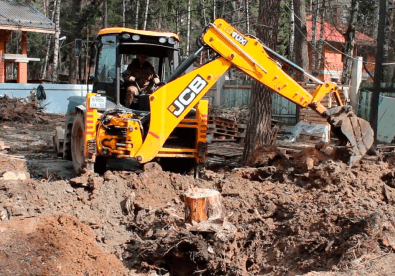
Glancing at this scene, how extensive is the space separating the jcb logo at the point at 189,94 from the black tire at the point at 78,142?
6.50ft

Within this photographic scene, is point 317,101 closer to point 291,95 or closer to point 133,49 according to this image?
point 291,95

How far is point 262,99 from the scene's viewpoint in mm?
11562

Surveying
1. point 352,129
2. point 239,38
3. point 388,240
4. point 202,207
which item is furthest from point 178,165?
point 388,240

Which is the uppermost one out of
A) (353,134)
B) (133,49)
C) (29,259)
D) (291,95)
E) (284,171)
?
(133,49)

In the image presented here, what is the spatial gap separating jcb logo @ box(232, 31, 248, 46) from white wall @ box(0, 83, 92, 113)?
1539 centimetres

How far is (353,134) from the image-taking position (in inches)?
362

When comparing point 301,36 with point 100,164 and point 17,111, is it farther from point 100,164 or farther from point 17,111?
point 100,164

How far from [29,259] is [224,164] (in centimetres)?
629

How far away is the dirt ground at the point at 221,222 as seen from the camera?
6.26 m

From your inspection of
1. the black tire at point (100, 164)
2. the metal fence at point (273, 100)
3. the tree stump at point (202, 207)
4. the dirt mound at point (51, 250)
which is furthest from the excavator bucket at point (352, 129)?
the metal fence at point (273, 100)

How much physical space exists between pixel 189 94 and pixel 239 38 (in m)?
1.23

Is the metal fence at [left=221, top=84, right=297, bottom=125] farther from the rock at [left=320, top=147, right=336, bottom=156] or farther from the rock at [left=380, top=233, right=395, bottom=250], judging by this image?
the rock at [left=380, top=233, right=395, bottom=250]

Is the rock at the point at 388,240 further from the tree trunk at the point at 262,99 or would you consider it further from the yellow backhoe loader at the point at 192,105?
the tree trunk at the point at 262,99

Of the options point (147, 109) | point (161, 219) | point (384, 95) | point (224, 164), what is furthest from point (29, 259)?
point (384, 95)
